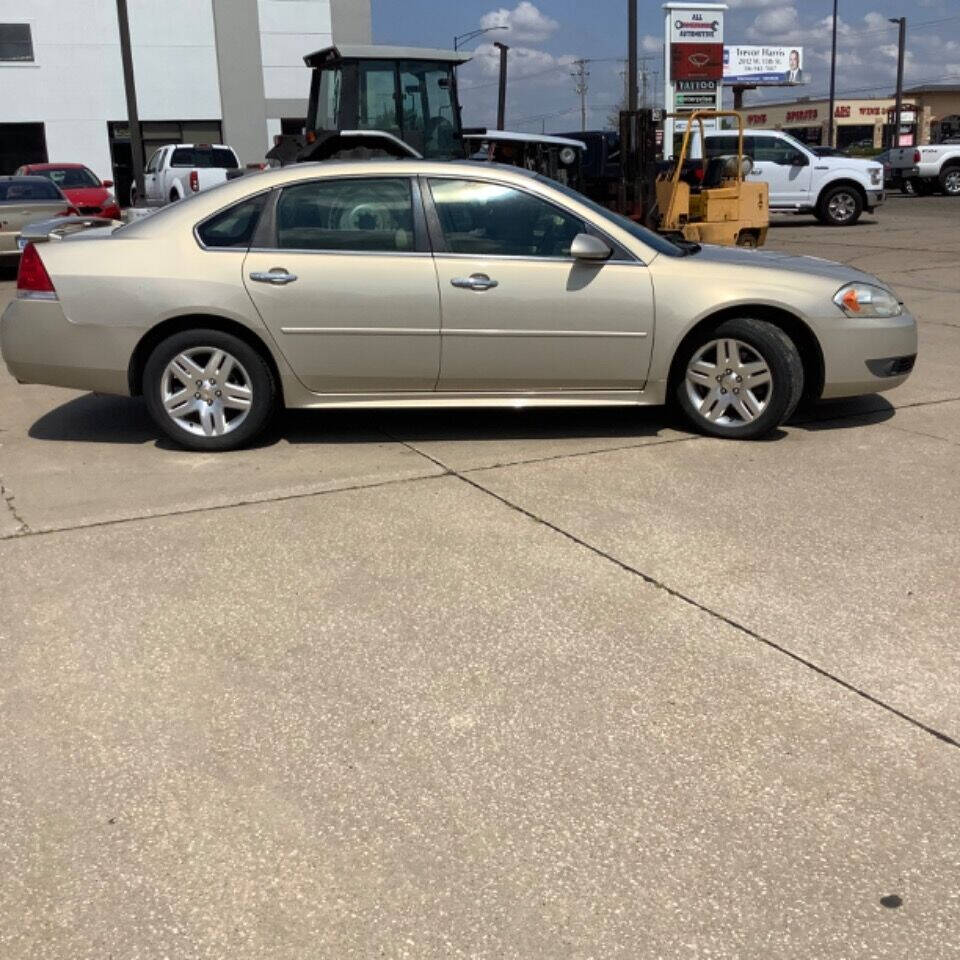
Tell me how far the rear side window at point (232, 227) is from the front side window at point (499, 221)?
1.00 m

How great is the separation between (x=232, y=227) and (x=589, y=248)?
1931 mm

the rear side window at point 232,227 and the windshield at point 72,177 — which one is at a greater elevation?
the windshield at point 72,177

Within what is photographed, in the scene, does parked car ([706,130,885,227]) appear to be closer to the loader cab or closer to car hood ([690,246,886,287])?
the loader cab

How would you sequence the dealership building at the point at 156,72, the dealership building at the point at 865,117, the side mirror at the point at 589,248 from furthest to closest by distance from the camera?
the dealership building at the point at 865,117, the dealership building at the point at 156,72, the side mirror at the point at 589,248

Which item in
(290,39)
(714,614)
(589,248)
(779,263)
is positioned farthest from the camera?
(290,39)

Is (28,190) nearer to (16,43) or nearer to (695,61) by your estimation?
(16,43)

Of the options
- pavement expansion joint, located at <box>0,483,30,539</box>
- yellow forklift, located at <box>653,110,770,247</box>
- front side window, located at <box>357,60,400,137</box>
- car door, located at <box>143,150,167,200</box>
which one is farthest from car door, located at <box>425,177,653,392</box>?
car door, located at <box>143,150,167,200</box>

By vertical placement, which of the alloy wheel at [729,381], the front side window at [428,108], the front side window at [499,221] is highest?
the front side window at [428,108]

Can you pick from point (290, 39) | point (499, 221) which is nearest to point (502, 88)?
point (290, 39)

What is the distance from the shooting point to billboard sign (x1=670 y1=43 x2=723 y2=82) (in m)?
37.5

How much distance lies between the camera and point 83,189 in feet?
76.1

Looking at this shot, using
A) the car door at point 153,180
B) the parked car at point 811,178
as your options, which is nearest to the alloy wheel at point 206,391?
the parked car at point 811,178

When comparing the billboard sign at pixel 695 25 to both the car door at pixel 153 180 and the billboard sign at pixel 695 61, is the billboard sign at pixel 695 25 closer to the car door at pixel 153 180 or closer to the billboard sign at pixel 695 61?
the billboard sign at pixel 695 61

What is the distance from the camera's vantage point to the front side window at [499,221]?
631 cm
